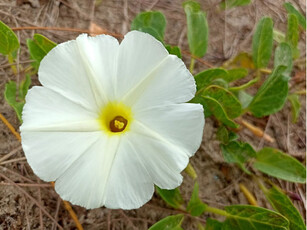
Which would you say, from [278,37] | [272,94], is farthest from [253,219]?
[278,37]

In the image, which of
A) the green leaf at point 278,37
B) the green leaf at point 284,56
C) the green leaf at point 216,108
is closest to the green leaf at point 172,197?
the green leaf at point 216,108

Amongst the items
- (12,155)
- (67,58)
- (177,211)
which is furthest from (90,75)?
(177,211)

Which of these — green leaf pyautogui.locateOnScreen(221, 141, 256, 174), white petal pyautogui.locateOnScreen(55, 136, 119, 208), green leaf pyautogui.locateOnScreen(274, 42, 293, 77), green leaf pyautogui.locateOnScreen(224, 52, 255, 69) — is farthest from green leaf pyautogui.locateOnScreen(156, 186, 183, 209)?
green leaf pyautogui.locateOnScreen(224, 52, 255, 69)

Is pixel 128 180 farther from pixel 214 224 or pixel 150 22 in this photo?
pixel 150 22

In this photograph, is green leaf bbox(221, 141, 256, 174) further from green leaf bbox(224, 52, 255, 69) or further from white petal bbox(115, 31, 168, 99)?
white petal bbox(115, 31, 168, 99)

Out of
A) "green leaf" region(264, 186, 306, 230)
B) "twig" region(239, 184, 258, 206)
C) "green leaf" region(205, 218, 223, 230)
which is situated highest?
"green leaf" region(264, 186, 306, 230)

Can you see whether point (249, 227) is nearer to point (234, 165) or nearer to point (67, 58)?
point (234, 165)

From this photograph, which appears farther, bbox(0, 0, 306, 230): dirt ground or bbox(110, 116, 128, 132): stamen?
bbox(0, 0, 306, 230): dirt ground
